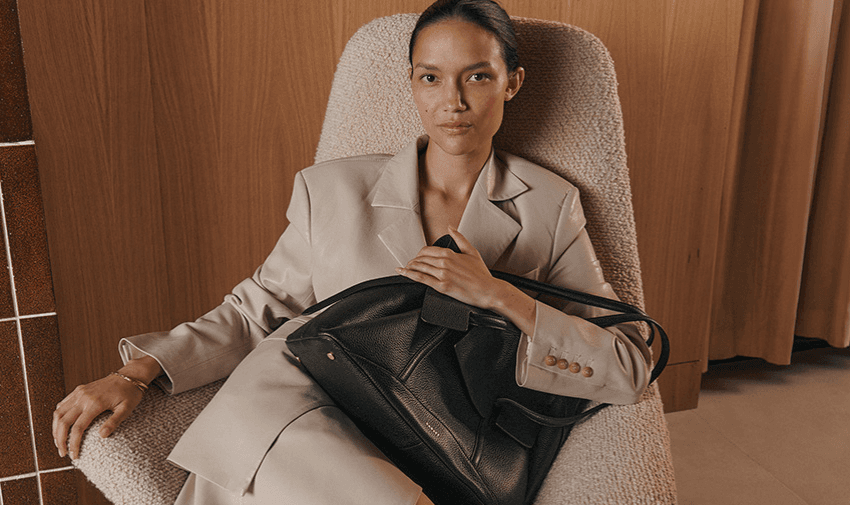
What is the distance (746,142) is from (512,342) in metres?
1.49

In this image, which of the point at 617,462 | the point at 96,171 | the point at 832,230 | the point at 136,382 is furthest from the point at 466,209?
the point at 832,230

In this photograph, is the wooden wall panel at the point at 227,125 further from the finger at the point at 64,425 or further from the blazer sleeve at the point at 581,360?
the blazer sleeve at the point at 581,360

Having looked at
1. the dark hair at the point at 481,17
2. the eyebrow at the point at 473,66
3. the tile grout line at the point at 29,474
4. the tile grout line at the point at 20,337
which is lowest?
the tile grout line at the point at 29,474

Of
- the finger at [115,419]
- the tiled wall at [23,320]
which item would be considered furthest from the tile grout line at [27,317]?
the finger at [115,419]

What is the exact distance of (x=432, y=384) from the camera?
0.87 meters

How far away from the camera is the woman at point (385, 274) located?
2.74 ft

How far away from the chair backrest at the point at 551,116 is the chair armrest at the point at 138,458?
2.02 ft

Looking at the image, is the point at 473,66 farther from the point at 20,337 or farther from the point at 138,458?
the point at 20,337

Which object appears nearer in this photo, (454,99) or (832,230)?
(454,99)

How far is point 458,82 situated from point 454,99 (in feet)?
0.11

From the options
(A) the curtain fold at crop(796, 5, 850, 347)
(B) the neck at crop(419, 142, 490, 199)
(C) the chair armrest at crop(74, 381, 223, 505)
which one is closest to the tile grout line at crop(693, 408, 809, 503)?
(A) the curtain fold at crop(796, 5, 850, 347)

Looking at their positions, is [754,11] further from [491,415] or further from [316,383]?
[316,383]

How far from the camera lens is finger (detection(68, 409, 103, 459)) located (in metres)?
0.88

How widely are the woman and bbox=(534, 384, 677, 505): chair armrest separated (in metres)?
0.04
